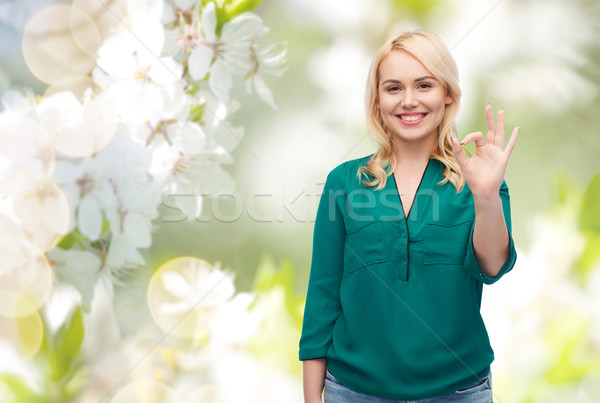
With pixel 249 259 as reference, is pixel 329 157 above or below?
above

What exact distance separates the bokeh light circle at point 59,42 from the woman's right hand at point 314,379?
504mm

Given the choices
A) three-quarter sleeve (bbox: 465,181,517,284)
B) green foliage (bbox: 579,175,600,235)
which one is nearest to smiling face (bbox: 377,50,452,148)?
three-quarter sleeve (bbox: 465,181,517,284)

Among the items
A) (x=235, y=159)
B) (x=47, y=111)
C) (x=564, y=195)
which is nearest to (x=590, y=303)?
(x=564, y=195)

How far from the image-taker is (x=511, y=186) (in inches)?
35.5

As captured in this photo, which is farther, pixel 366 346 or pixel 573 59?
pixel 573 59

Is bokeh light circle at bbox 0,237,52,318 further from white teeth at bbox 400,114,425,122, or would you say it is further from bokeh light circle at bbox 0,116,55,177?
white teeth at bbox 400,114,425,122

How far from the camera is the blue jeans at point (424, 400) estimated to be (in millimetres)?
533

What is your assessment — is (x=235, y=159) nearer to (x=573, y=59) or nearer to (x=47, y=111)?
(x=47, y=111)

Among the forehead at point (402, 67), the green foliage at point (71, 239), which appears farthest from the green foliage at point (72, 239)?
the forehead at point (402, 67)

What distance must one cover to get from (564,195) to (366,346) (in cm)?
55

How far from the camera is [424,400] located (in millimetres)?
530

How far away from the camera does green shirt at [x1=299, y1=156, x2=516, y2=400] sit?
530 millimetres

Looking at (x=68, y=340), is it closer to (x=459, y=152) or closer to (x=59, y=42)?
(x=59, y=42)

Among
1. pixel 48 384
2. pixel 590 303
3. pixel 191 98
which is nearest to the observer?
pixel 191 98
